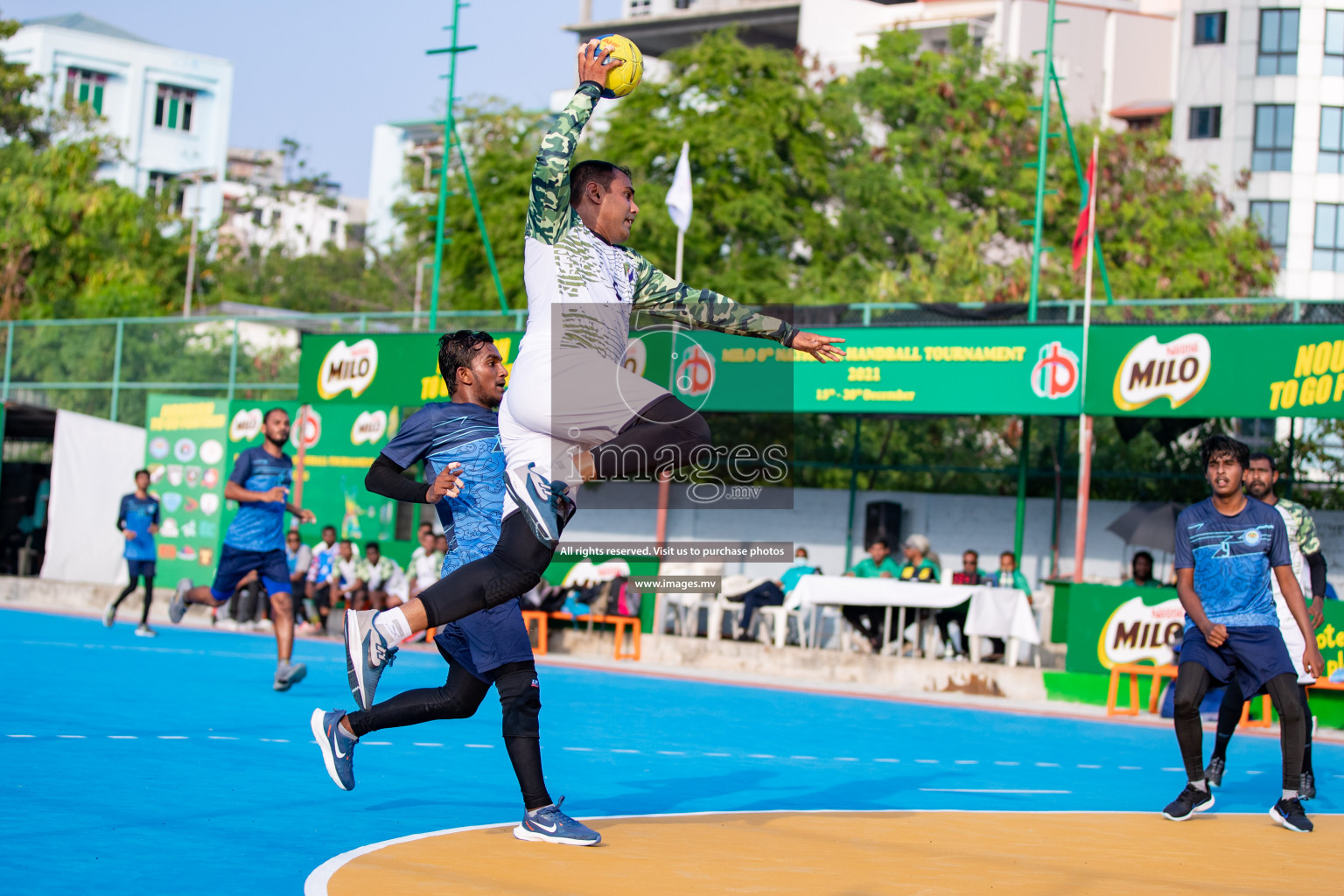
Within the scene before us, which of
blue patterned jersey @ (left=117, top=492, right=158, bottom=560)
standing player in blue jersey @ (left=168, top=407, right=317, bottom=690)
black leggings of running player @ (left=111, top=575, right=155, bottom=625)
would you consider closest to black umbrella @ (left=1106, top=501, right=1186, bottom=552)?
standing player in blue jersey @ (left=168, top=407, right=317, bottom=690)

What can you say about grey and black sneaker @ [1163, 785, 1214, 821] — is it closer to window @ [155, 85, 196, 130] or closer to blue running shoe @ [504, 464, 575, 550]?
blue running shoe @ [504, 464, 575, 550]

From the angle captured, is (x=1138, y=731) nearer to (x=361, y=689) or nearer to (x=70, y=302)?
(x=361, y=689)

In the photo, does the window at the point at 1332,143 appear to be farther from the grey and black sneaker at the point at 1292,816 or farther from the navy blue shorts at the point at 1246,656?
the grey and black sneaker at the point at 1292,816

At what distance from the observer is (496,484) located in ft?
20.5

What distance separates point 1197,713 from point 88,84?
2875 inches

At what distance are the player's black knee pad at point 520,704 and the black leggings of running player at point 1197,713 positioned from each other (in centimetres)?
376

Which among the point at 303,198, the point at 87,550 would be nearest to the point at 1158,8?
the point at 303,198

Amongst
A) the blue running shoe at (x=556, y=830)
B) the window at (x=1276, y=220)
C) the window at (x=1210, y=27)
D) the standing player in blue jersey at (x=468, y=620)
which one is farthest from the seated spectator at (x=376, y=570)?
the window at (x=1210, y=27)

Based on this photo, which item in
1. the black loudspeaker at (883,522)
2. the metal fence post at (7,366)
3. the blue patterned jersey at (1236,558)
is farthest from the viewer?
the metal fence post at (7,366)

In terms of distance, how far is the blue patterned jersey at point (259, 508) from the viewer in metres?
11.6

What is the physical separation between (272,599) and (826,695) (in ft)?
21.0

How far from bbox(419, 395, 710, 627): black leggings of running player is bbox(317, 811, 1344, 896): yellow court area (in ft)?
3.04

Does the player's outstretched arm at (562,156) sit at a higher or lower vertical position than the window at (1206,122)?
lower

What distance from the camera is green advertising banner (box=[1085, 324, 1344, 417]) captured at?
16.2 meters
